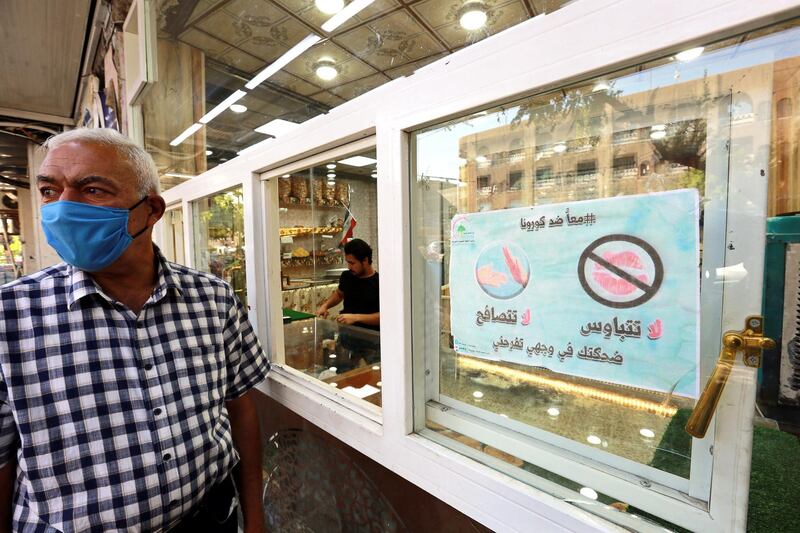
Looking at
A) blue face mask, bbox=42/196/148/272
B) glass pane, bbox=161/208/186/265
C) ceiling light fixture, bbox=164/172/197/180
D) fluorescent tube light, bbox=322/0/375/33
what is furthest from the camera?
glass pane, bbox=161/208/186/265

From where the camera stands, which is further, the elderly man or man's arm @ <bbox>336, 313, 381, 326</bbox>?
man's arm @ <bbox>336, 313, 381, 326</bbox>

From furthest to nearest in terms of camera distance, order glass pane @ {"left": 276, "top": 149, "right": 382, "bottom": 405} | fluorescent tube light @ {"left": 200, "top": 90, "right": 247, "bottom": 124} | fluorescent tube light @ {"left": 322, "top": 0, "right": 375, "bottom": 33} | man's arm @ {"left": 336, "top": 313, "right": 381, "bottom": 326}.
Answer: man's arm @ {"left": 336, "top": 313, "right": 381, "bottom": 326} → fluorescent tube light @ {"left": 200, "top": 90, "right": 247, "bottom": 124} → glass pane @ {"left": 276, "top": 149, "right": 382, "bottom": 405} → fluorescent tube light @ {"left": 322, "top": 0, "right": 375, "bottom": 33}

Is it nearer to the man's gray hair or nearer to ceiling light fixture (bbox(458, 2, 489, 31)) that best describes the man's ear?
the man's gray hair

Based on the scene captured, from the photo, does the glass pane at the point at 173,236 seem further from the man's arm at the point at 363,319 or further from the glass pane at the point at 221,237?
the man's arm at the point at 363,319

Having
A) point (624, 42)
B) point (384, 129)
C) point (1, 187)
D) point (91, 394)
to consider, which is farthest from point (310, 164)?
point (1, 187)

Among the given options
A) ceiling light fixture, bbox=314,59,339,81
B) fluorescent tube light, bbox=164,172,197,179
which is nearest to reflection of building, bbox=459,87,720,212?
ceiling light fixture, bbox=314,59,339,81

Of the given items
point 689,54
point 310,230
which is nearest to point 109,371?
point 689,54

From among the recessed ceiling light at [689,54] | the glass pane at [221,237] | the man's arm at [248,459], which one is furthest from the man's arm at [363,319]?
the recessed ceiling light at [689,54]

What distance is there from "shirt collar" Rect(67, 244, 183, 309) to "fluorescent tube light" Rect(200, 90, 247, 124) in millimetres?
1105

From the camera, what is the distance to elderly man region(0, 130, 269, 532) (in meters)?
0.80

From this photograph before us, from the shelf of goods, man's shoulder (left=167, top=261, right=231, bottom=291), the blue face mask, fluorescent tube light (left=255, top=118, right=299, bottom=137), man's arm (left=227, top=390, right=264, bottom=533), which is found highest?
fluorescent tube light (left=255, top=118, right=299, bottom=137)

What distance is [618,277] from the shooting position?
0.66 metres

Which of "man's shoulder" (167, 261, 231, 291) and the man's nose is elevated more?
the man's nose

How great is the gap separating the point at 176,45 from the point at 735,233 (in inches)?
121
